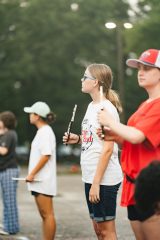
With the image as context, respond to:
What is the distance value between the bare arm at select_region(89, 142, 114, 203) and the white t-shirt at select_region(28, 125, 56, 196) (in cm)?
203

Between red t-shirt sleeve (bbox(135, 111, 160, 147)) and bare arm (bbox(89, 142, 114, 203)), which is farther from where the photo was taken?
bare arm (bbox(89, 142, 114, 203))

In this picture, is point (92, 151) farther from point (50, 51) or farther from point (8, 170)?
point (50, 51)

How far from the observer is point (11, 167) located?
10.3m

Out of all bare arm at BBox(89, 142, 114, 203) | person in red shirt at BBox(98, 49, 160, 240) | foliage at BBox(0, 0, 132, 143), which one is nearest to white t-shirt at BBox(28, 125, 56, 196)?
bare arm at BBox(89, 142, 114, 203)

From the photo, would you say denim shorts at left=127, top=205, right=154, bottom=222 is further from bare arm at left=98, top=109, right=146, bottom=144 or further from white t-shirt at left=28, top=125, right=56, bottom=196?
white t-shirt at left=28, top=125, right=56, bottom=196

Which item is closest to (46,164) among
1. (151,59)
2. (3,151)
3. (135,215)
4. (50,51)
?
(3,151)

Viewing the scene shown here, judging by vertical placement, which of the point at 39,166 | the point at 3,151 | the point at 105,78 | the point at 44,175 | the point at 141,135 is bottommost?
the point at 44,175

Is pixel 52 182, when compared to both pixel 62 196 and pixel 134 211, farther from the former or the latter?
pixel 62 196

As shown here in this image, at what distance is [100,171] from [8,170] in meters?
4.28

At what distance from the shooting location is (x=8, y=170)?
10.2 m

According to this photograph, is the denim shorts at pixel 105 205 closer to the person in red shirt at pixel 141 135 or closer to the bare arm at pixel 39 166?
the person in red shirt at pixel 141 135

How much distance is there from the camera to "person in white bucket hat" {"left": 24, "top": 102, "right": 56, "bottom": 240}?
320 inches

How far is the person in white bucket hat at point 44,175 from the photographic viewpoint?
8133 mm

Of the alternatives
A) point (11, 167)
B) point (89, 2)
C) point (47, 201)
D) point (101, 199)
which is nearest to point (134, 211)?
point (101, 199)
